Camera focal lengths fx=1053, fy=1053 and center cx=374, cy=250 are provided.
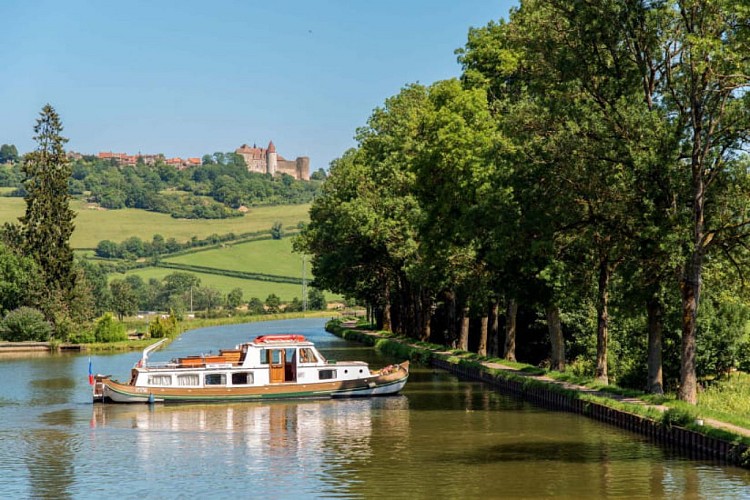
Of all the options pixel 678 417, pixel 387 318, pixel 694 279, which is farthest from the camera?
pixel 387 318

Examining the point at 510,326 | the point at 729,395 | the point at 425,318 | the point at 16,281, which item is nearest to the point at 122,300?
the point at 16,281

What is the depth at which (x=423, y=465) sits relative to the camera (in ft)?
108

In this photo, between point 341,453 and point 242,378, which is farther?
point 242,378

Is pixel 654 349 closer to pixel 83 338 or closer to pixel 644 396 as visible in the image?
pixel 644 396

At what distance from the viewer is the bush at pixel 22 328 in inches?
3907

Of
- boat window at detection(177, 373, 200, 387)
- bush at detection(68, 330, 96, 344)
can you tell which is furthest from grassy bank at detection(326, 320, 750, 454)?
bush at detection(68, 330, 96, 344)

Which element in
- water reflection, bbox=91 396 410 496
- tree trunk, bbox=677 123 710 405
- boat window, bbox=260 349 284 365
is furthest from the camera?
boat window, bbox=260 349 284 365

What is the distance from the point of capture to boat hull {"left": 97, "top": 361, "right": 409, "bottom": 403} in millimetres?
51344

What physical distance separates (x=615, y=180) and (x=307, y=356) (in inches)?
789

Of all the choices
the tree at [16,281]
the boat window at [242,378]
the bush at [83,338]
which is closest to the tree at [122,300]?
the tree at [16,281]

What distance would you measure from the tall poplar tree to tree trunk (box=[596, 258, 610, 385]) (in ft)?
231

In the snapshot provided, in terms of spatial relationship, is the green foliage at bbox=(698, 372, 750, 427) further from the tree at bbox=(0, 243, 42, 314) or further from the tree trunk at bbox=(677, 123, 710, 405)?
the tree at bbox=(0, 243, 42, 314)

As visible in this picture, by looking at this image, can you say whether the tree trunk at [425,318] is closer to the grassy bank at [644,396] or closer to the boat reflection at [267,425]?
the grassy bank at [644,396]

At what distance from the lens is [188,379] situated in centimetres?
5219
